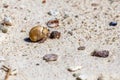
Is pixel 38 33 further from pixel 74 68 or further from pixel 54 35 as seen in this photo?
pixel 74 68

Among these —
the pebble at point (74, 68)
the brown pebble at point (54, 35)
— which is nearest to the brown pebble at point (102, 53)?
the pebble at point (74, 68)

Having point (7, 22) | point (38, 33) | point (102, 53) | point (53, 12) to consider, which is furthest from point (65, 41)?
point (7, 22)

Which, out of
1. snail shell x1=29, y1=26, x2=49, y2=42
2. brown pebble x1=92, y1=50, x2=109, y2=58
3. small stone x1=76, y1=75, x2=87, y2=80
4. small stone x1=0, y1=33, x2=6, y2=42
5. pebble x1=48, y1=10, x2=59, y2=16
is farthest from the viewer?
pebble x1=48, y1=10, x2=59, y2=16

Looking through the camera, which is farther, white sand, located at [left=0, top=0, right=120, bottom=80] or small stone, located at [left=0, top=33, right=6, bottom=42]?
small stone, located at [left=0, top=33, right=6, bottom=42]

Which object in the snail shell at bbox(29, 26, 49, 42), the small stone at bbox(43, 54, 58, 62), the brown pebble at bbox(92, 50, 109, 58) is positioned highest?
the snail shell at bbox(29, 26, 49, 42)

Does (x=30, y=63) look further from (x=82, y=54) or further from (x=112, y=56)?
(x=112, y=56)

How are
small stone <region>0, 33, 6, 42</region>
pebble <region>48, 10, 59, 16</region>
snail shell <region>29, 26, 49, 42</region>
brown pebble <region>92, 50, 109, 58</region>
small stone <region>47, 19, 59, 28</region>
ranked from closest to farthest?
brown pebble <region>92, 50, 109, 58</region> → snail shell <region>29, 26, 49, 42</region> → small stone <region>0, 33, 6, 42</region> → small stone <region>47, 19, 59, 28</region> → pebble <region>48, 10, 59, 16</region>

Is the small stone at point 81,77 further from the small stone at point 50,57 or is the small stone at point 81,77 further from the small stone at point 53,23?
the small stone at point 53,23

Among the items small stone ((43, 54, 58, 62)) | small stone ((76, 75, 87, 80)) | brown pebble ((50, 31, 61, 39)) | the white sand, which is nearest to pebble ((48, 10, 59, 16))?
the white sand

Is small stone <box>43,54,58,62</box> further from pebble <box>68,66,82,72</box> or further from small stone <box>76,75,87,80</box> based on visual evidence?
small stone <box>76,75,87,80</box>

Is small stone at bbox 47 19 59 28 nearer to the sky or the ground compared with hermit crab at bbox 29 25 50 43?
nearer to the sky
